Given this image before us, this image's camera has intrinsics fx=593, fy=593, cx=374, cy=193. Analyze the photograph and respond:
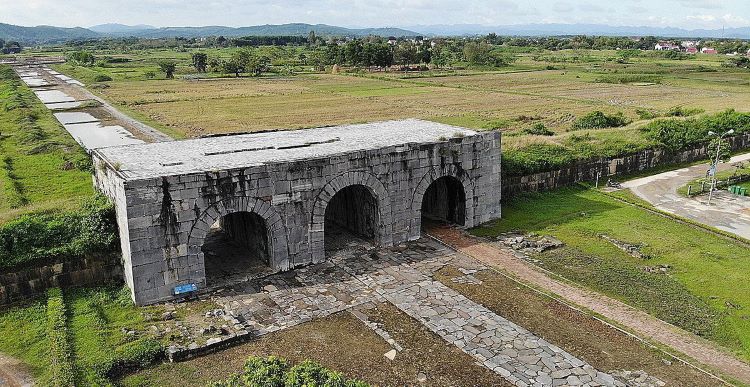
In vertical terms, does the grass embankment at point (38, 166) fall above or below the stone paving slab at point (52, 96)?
below

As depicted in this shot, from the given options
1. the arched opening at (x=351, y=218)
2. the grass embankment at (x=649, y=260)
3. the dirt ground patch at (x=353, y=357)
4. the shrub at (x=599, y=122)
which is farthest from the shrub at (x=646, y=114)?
the dirt ground patch at (x=353, y=357)

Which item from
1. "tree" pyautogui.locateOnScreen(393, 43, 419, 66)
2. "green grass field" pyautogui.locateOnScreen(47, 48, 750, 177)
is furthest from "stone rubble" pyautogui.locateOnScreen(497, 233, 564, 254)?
"tree" pyautogui.locateOnScreen(393, 43, 419, 66)

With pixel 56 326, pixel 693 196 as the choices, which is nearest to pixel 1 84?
pixel 56 326


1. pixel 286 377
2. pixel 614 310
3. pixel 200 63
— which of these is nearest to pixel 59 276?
pixel 286 377

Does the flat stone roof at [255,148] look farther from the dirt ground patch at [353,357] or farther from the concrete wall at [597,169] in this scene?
the dirt ground patch at [353,357]

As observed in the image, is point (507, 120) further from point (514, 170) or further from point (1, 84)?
point (1, 84)

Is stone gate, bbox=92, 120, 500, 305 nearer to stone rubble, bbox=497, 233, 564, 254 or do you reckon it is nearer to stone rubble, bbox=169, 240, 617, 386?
stone rubble, bbox=169, 240, 617, 386
